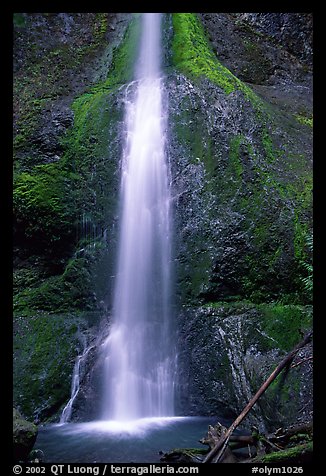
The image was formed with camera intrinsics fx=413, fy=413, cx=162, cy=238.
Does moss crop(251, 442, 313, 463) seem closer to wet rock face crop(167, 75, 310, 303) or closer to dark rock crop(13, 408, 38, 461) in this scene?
dark rock crop(13, 408, 38, 461)

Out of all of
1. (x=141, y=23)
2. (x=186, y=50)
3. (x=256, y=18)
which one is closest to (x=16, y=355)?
(x=186, y=50)

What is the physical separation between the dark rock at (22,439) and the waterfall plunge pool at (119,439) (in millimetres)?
340

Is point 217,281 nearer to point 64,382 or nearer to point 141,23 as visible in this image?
point 64,382

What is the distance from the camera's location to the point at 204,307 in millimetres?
6578

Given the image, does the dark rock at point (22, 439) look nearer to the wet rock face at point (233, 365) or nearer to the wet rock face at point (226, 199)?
the wet rock face at point (233, 365)

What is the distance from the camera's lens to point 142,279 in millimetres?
7133

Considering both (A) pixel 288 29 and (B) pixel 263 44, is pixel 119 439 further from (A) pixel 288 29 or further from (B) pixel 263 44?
(A) pixel 288 29

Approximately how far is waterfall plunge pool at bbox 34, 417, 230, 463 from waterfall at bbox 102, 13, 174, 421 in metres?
0.43

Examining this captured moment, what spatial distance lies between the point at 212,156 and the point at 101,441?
4.93m

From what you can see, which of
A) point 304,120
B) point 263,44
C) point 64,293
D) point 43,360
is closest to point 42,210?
point 64,293

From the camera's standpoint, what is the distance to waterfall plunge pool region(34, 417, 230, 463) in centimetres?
436

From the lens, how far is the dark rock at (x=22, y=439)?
158 inches

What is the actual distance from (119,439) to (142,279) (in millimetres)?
2761

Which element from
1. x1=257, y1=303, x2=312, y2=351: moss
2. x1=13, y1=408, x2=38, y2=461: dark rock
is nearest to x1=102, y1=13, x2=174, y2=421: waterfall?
x1=257, y1=303, x2=312, y2=351: moss
